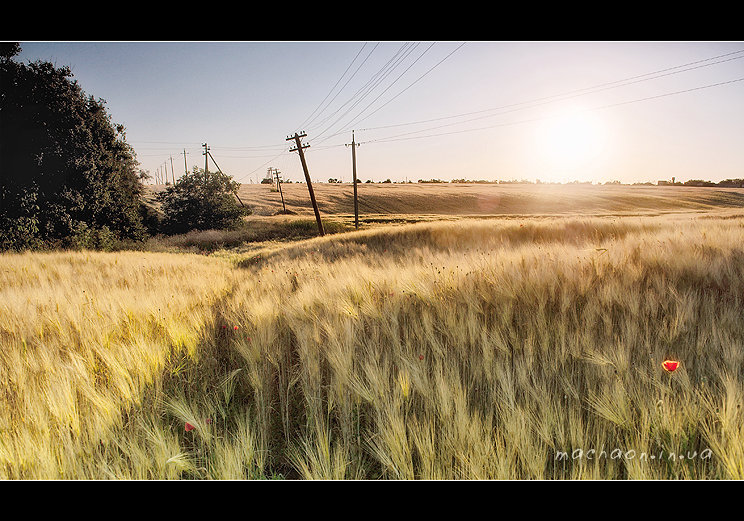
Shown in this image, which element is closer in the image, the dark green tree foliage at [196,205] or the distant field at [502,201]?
the dark green tree foliage at [196,205]

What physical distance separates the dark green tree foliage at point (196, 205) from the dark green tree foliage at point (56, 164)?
898 centimetres

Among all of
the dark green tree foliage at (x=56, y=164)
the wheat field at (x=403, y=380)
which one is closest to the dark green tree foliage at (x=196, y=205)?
the dark green tree foliage at (x=56, y=164)

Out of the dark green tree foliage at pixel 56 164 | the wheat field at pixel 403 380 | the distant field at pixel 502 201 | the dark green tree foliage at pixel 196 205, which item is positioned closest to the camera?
the wheat field at pixel 403 380

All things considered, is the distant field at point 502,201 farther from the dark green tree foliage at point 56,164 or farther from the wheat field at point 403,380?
the wheat field at point 403,380

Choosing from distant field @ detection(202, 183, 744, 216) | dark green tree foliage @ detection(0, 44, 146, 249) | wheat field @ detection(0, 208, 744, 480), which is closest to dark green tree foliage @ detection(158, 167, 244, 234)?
dark green tree foliage @ detection(0, 44, 146, 249)

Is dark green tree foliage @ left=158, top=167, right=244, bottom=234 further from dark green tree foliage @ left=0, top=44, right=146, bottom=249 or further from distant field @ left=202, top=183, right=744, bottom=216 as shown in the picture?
distant field @ left=202, top=183, right=744, bottom=216

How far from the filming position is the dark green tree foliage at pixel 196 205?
20.1 metres

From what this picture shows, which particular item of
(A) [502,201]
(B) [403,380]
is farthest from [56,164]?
(A) [502,201]

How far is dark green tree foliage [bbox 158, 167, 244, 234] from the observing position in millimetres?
20094

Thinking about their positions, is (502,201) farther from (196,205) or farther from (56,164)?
(56,164)
